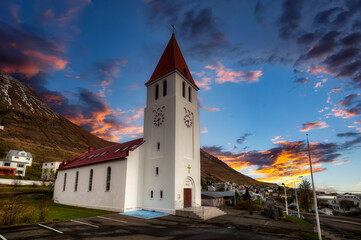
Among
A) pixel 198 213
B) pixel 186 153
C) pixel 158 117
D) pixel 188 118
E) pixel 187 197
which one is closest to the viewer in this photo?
pixel 198 213

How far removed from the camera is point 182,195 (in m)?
24.4

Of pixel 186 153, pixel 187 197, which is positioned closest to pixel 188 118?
pixel 186 153

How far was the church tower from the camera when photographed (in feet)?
80.0

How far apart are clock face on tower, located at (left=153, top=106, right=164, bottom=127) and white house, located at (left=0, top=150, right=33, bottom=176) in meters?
73.4

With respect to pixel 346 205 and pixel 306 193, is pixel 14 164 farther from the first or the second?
pixel 346 205

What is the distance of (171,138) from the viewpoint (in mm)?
25453

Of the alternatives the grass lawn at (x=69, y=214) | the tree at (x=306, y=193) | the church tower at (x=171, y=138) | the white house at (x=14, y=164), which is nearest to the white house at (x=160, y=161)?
the church tower at (x=171, y=138)

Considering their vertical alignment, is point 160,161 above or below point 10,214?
above

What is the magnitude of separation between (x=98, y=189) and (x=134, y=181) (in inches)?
254

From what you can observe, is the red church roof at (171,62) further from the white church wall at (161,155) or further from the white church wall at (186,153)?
the white church wall at (186,153)

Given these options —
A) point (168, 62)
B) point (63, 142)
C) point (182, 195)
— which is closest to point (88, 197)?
point (182, 195)

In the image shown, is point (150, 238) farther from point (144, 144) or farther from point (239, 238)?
point (144, 144)

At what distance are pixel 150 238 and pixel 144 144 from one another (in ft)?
52.0

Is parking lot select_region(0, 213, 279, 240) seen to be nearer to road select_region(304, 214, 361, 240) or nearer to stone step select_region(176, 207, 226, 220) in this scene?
stone step select_region(176, 207, 226, 220)
